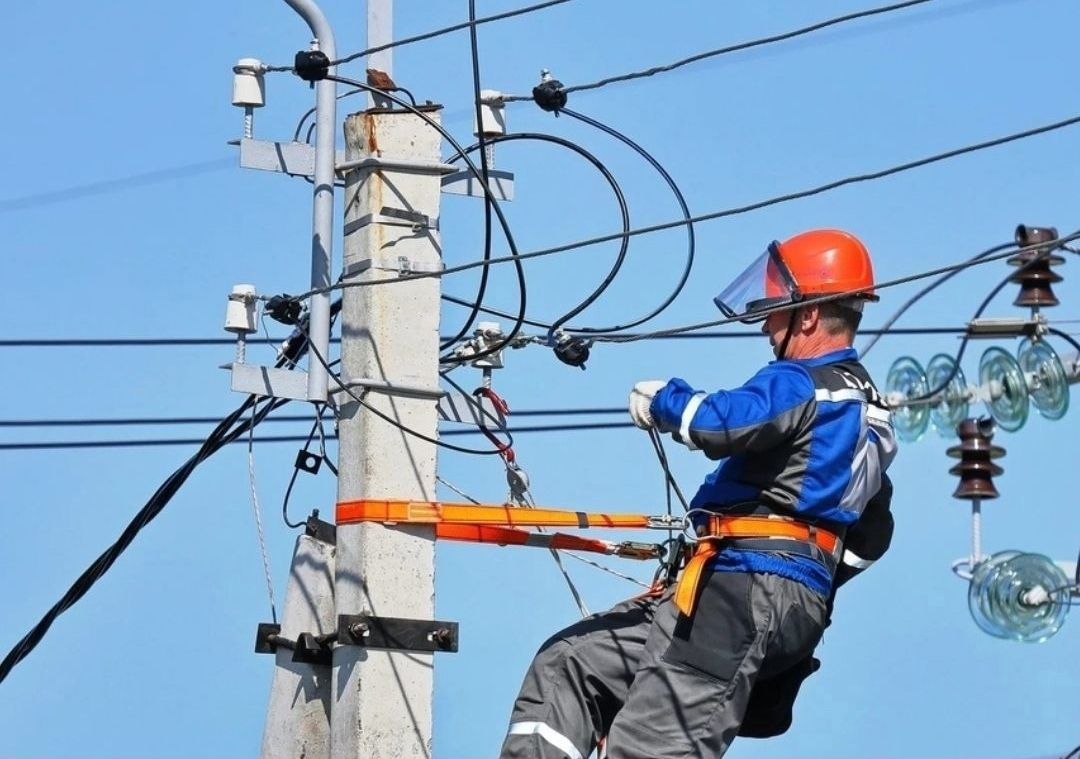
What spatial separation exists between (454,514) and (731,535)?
1.17 m

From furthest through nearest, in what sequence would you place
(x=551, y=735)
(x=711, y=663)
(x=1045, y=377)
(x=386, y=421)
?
(x=1045, y=377)
(x=386, y=421)
(x=551, y=735)
(x=711, y=663)

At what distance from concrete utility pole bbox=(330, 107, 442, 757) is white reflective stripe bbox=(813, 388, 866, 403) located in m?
1.60

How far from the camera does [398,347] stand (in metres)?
7.81

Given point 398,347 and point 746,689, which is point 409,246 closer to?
point 398,347

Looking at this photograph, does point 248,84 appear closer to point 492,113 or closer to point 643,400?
point 492,113

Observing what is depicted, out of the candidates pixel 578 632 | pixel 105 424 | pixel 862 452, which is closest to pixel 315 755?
pixel 578 632

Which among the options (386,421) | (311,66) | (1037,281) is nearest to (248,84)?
(311,66)

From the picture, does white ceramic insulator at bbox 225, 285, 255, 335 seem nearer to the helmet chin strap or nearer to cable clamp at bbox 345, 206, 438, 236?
cable clamp at bbox 345, 206, 438, 236

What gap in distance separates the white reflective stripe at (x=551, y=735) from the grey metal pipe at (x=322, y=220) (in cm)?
152

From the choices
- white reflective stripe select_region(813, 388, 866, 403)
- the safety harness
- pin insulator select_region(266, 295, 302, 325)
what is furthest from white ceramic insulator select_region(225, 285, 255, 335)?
white reflective stripe select_region(813, 388, 866, 403)

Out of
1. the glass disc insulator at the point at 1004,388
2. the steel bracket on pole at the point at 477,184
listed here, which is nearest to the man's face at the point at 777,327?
the steel bracket on pole at the point at 477,184

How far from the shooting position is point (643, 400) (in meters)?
6.89

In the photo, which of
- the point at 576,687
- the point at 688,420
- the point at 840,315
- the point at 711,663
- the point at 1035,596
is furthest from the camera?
the point at 1035,596

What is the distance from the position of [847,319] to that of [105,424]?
6.83m
